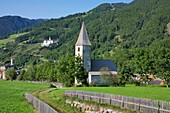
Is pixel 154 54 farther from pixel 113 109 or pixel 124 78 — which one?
pixel 113 109

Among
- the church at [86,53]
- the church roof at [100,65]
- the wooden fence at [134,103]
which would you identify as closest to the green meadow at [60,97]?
the wooden fence at [134,103]

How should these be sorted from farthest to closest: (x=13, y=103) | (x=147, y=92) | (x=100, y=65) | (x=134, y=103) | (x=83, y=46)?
(x=100, y=65)
(x=83, y=46)
(x=13, y=103)
(x=147, y=92)
(x=134, y=103)

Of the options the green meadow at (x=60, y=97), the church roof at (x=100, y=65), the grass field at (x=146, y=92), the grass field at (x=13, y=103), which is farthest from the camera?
the church roof at (x=100, y=65)

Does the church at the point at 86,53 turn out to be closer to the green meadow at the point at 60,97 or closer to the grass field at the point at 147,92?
the green meadow at the point at 60,97

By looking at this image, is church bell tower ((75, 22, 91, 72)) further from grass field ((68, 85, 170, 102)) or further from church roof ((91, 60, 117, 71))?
grass field ((68, 85, 170, 102))

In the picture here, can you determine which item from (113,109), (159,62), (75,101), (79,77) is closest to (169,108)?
(113,109)

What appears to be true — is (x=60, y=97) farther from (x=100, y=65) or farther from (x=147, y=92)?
(x=100, y=65)

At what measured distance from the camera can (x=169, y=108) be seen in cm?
2945

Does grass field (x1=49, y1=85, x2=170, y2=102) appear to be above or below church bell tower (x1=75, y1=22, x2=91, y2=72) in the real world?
below

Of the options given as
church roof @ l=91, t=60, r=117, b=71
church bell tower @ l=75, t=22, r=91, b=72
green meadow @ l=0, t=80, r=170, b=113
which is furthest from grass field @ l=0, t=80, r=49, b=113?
church roof @ l=91, t=60, r=117, b=71

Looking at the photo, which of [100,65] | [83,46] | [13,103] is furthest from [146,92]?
[100,65]

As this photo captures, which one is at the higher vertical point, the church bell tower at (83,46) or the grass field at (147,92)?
the church bell tower at (83,46)

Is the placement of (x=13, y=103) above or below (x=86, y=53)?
below

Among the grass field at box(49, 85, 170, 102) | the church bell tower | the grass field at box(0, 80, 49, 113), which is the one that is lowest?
the grass field at box(0, 80, 49, 113)
